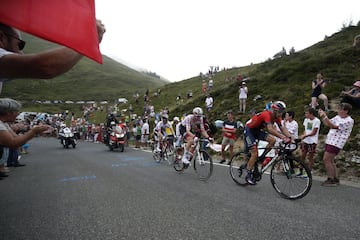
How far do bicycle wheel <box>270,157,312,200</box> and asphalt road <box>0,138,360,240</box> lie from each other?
20 centimetres

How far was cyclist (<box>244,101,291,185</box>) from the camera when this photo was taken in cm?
580

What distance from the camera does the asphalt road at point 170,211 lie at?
3576mm

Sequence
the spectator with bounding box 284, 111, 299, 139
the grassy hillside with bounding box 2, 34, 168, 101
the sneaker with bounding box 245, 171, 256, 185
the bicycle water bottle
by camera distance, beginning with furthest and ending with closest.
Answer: the grassy hillside with bounding box 2, 34, 168, 101 < the spectator with bounding box 284, 111, 299, 139 < the bicycle water bottle < the sneaker with bounding box 245, 171, 256, 185

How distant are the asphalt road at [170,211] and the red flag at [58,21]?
9.05 ft

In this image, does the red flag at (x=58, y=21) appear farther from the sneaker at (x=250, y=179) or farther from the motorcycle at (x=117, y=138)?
the motorcycle at (x=117, y=138)

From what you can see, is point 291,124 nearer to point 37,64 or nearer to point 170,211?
point 170,211

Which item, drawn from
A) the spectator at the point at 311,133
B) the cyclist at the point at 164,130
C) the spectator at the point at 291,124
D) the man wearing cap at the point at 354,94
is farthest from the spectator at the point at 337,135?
the cyclist at the point at 164,130

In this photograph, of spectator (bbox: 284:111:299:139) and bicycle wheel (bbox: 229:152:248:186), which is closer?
bicycle wheel (bbox: 229:152:248:186)

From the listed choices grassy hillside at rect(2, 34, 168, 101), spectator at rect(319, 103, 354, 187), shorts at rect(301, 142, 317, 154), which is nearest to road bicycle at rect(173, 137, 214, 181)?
spectator at rect(319, 103, 354, 187)

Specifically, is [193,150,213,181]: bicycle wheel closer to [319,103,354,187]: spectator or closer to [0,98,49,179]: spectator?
[319,103,354,187]: spectator

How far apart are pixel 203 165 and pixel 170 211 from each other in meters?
3.07


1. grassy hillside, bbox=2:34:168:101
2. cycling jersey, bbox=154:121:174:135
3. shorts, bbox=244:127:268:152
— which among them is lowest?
shorts, bbox=244:127:268:152

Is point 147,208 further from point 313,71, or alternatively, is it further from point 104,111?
point 104,111

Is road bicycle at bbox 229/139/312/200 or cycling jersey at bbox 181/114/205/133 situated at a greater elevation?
cycling jersey at bbox 181/114/205/133
